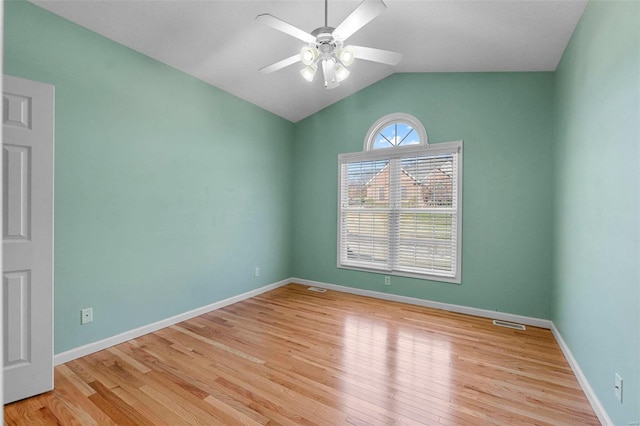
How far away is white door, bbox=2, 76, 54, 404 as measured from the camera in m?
2.15

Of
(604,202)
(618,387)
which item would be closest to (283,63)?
(604,202)

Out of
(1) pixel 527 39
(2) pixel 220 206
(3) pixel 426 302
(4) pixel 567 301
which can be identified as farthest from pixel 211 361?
(1) pixel 527 39

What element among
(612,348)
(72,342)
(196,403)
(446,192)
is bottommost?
(196,403)

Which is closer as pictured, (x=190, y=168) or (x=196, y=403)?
(x=196, y=403)

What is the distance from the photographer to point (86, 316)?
2797 millimetres

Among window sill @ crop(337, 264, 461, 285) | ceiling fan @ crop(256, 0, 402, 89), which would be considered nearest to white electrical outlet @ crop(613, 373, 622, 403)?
window sill @ crop(337, 264, 461, 285)

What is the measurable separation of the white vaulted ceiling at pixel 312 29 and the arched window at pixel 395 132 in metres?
0.66

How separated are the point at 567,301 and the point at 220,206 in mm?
3676

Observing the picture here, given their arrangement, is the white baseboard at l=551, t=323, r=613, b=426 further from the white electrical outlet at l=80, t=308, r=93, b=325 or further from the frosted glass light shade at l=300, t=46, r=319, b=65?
the white electrical outlet at l=80, t=308, r=93, b=325

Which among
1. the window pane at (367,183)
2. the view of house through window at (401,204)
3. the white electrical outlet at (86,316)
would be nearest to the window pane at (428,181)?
the view of house through window at (401,204)

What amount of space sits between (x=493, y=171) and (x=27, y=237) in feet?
14.0

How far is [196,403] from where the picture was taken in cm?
219

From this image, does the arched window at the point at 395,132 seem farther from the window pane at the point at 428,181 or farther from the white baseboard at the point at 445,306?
the white baseboard at the point at 445,306

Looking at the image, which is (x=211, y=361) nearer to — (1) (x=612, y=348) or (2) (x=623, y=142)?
(1) (x=612, y=348)
